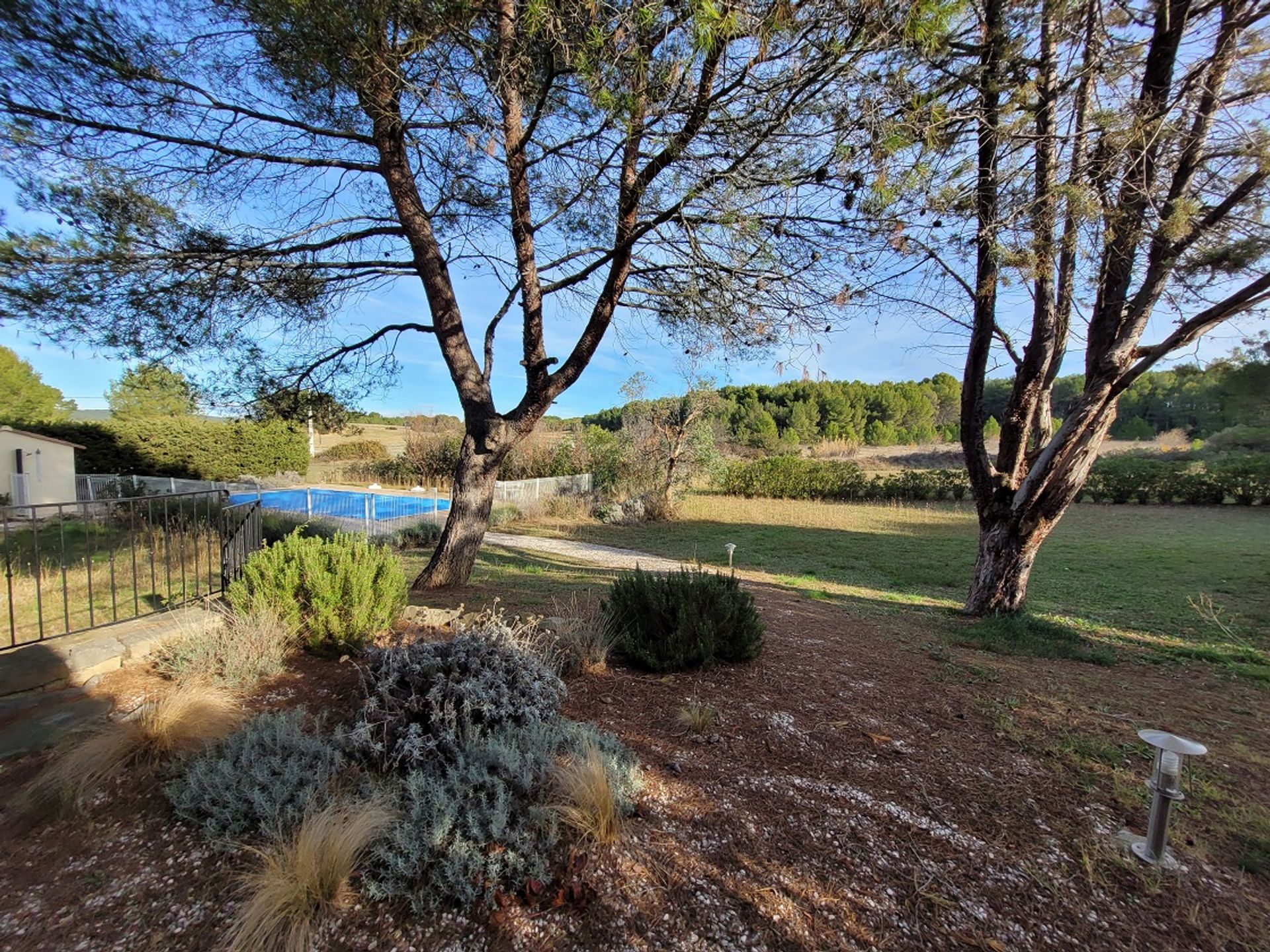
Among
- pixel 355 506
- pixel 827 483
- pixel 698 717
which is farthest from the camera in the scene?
pixel 827 483

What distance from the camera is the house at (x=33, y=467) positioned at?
39.3ft

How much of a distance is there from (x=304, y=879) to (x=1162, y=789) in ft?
9.03

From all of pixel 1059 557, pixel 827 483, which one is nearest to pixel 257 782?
pixel 1059 557

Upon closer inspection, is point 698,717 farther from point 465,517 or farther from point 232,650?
point 465,517

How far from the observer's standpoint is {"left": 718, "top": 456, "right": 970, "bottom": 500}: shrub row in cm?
2223

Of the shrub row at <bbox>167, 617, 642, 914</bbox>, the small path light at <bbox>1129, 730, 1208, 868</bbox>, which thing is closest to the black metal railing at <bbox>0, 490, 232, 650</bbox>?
the shrub row at <bbox>167, 617, 642, 914</bbox>

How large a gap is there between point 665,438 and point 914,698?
14397 mm

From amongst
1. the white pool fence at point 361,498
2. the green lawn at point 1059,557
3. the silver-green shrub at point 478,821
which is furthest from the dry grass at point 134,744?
the white pool fence at point 361,498

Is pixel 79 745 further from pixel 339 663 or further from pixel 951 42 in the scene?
pixel 951 42

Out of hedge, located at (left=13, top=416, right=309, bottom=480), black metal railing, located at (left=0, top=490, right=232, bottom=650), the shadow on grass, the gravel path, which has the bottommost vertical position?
the gravel path

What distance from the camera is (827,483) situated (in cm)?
2245

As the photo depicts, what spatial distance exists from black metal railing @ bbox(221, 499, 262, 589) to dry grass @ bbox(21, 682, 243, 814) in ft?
8.09

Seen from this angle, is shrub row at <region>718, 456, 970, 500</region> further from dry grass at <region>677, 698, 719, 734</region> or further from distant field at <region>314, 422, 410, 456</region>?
dry grass at <region>677, 698, 719, 734</region>

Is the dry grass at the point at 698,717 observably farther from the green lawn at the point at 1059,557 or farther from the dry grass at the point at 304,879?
the green lawn at the point at 1059,557
